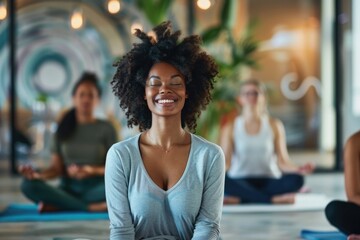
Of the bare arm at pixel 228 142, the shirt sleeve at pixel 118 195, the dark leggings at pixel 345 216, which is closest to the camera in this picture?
the shirt sleeve at pixel 118 195

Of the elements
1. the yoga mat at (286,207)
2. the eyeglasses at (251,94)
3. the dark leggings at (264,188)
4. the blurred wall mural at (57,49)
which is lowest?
the yoga mat at (286,207)

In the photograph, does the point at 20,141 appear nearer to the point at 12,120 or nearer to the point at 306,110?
the point at 12,120

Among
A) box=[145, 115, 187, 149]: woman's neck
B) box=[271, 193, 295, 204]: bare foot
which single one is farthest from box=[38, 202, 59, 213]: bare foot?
box=[145, 115, 187, 149]: woman's neck

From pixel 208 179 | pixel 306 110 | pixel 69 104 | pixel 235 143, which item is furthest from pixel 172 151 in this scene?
pixel 306 110

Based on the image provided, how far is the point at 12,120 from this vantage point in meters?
7.82

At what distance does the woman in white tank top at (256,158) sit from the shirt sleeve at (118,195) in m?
2.90

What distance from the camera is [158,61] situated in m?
2.86

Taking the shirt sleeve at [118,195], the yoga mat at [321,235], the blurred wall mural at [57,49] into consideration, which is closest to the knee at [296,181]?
the yoga mat at [321,235]

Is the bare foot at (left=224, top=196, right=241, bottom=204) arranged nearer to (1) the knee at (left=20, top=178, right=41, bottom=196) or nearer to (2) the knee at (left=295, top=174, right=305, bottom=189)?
(2) the knee at (left=295, top=174, right=305, bottom=189)

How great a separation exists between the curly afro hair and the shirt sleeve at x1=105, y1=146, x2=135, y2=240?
24 cm

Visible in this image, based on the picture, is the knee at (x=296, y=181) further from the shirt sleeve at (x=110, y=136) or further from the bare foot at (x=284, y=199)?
the shirt sleeve at (x=110, y=136)

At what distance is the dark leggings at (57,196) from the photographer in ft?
16.9

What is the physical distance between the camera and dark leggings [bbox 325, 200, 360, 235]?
395 centimetres

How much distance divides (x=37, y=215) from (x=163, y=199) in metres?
2.41
